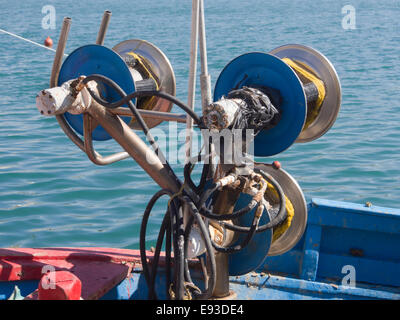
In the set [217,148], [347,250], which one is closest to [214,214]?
[217,148]

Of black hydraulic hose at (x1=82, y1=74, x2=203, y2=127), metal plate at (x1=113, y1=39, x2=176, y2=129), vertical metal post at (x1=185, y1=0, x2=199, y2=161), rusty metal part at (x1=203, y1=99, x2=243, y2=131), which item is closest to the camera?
rusty metal part at (x1=203, y1=99, x2=243, y2=131)

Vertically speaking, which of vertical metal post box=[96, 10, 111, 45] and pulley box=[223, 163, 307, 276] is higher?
vertical metal post box=[96, 10, 111, 45]

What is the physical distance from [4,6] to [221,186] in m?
31.7

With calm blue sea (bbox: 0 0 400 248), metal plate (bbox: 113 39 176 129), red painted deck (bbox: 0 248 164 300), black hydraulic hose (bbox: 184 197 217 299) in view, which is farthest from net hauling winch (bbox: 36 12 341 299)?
calm blue sea (bbox: 0 0 400 248)

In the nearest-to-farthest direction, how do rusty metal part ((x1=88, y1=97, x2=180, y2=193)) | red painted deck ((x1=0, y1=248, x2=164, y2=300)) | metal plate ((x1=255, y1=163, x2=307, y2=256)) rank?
1. rusty metal part ((x1=88, y1=97, x2=180, y2=193))
2. red painted deck ((x1=0, y1=248, x2=164, y2=300))
3. metal plate ((x1=255, y1=163, x2=307, y2=256))

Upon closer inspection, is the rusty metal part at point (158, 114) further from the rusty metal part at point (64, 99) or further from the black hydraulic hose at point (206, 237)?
the black hydraulic hose at point (206, 237)

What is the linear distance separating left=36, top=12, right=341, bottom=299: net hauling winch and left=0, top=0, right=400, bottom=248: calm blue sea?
3.73 m

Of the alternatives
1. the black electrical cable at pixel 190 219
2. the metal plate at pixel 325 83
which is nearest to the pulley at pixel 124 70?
the black electrical cable at pixel 190 219

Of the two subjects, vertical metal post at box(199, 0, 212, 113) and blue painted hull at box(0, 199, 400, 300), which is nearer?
vertical metal post at box(199, 0, 212, 113)

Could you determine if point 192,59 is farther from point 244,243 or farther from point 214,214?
point 244,243

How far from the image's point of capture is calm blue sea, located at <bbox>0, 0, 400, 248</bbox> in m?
8.22

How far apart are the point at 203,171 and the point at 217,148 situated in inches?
6.0

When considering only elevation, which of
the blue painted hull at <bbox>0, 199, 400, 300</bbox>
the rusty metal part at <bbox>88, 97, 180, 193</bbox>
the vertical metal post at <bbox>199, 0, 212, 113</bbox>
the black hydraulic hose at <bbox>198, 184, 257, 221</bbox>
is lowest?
the blue painted hull at <bbox>0, 199, 400, 300</bbox>

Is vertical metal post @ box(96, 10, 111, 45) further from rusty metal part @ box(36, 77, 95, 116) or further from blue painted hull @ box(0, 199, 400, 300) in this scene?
blue painted hull @ box(0, 199, 400, 300)
